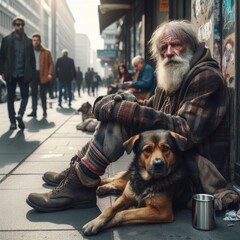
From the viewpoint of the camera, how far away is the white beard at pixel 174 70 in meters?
3.54

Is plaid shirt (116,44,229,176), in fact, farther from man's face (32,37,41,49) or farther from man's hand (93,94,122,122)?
man's face (32,37,41,49)

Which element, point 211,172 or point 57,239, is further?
point 211,172

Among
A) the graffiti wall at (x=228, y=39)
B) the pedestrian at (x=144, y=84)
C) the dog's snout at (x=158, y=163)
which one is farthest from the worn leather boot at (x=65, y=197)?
the pedestrian at (x=144, y=84)

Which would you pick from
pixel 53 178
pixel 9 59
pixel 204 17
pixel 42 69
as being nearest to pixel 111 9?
pixel 42 69

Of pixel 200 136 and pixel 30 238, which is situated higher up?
pixel 200 136

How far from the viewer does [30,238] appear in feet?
9.32

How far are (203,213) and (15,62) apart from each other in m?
6.15

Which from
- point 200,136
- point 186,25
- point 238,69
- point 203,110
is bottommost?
point 200,136

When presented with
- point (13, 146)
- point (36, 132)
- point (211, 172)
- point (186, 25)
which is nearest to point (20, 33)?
point (36, 132)

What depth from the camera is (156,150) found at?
3.04 meters

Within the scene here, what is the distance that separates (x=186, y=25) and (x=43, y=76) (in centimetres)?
813

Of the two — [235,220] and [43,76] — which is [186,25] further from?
[43,76]

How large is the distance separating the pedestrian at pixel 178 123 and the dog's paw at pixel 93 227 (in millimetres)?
458

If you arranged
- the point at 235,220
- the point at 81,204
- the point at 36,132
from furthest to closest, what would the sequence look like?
the point at 36,132, the point at 81,204, the point at 235,220
